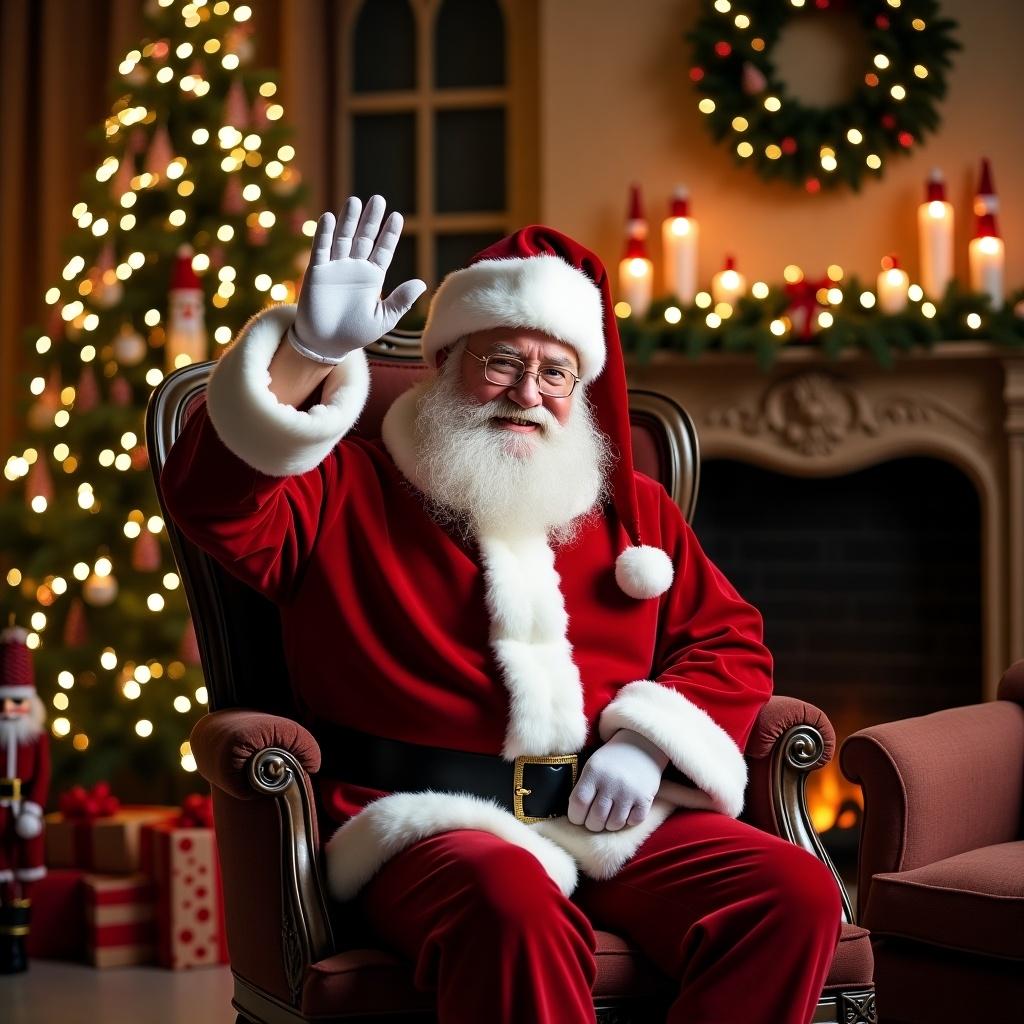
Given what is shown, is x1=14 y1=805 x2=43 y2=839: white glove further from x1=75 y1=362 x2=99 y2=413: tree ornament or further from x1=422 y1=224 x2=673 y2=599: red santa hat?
x1=422 y1=224 x2=673 y2=599: red santa hat

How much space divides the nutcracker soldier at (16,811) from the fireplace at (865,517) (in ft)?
6.96

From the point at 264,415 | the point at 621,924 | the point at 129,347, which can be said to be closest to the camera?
the point at 264,415

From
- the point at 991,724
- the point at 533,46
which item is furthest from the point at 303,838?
the point at 533,46

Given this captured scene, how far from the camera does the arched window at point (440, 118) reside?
15.5 ft

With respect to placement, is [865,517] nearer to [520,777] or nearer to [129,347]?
[129,347]

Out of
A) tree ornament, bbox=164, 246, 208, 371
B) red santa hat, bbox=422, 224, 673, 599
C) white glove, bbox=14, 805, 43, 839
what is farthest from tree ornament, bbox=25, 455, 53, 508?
red santa hat, bbox=422, 224, 673, 599

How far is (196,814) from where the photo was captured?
316 cm

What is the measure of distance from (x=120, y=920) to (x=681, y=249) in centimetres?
256

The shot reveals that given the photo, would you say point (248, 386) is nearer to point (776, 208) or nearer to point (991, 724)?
point (991, 724)

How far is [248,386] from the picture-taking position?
5.34ft

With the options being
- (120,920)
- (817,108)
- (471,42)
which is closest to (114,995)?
(120,920)

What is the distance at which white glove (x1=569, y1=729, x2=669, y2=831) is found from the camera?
1.77 meters

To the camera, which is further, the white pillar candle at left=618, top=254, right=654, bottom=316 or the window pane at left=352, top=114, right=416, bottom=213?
the window pane at left=352, top=114, right=416, bottom=213

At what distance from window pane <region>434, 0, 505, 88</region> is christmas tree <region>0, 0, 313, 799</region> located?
103 centimetres
